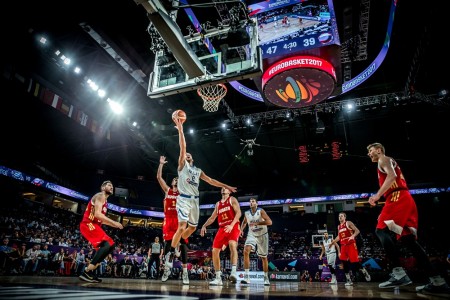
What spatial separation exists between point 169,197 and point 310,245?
62.1ft

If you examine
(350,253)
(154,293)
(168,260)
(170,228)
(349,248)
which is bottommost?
(154,293)

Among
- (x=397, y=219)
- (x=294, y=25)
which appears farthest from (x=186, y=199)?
(x=294, y=25)

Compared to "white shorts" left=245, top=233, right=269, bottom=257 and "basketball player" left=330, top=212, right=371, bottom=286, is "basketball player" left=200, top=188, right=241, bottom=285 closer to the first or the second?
"white shorts" left=245, top=233, right=269, bottom=257

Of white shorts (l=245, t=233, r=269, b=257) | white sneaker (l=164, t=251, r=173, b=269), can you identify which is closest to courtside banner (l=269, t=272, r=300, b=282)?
white shorts (l=245, t=233, r=269, b=257)

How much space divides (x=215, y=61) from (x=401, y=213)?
5055 mm

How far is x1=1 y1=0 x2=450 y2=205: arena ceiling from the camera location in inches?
402

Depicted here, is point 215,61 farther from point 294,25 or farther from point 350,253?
point 350,253

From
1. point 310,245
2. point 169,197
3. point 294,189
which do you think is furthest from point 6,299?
point 294,189

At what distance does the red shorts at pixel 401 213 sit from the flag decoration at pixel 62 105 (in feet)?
44.8

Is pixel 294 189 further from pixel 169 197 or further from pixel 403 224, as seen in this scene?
pixel 403 224

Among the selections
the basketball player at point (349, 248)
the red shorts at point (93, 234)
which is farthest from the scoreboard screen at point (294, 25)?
the red shorts at point (93, 234)

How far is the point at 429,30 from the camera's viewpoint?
31.1 feet

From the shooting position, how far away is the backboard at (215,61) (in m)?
6.34

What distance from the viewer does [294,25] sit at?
855 centimetres
